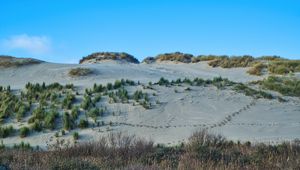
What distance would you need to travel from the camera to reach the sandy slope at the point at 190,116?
24375 millimetres

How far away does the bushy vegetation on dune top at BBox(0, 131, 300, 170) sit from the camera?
1104cm

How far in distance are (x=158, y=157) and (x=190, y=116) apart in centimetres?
1430

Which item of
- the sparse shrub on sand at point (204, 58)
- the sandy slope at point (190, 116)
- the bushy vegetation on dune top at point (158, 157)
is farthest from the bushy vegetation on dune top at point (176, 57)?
the bushy vegetation on dune top at point (158, 157)

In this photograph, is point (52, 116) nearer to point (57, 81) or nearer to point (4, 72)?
point (57, 81)

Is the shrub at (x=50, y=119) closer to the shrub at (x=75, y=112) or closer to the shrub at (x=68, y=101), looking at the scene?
the shrub at (x=75, y=112)

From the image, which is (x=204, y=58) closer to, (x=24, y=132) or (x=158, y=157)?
(x=24, y=132)

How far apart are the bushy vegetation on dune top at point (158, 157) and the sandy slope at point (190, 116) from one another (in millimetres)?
5852

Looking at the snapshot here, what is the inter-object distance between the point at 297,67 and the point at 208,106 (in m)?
16.2

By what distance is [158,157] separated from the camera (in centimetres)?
1370

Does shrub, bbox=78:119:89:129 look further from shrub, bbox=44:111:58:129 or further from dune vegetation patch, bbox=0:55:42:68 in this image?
dune vegetation patch, bbox=0:55:42:68

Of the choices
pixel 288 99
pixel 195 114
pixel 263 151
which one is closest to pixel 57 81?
pixel 195 114

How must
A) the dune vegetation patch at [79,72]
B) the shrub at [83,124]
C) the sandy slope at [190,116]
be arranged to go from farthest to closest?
1. the dune vegetation patch at [79,72]
2. the shrub at [83,124]
3. the sandy slope at [190,116]

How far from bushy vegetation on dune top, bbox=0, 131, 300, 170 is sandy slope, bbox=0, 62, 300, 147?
5852 mm

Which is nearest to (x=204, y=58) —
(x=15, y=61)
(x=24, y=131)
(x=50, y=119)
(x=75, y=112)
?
(x=15, y=61)
